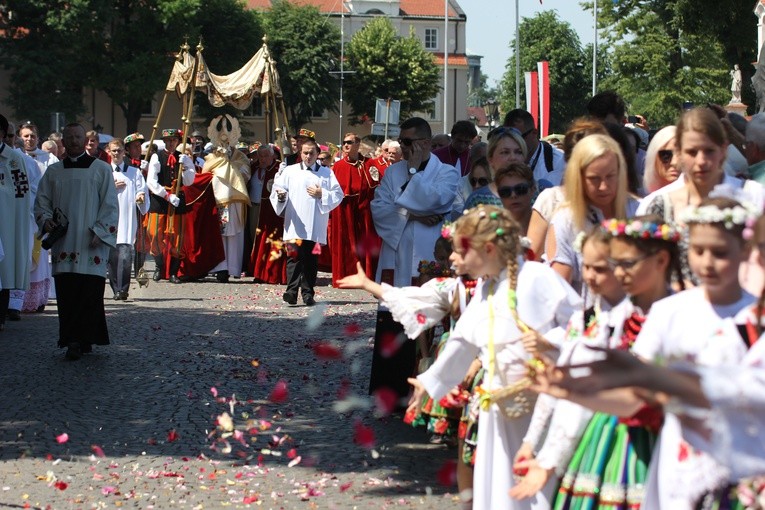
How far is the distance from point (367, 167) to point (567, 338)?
48.3ft

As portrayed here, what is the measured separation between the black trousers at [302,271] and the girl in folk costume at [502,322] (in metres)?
11.4

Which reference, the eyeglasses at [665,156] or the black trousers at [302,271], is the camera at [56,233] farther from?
the eyeglasses at [665,156]

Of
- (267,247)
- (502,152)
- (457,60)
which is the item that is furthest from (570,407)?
(457,60)

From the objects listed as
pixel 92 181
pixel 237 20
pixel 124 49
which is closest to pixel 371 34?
pixel 237 20

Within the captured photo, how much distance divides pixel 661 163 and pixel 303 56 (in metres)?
72.2

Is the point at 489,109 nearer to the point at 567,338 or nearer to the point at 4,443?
the point at 4,443

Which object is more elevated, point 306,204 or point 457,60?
point 457,60

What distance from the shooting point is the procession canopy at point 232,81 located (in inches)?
968

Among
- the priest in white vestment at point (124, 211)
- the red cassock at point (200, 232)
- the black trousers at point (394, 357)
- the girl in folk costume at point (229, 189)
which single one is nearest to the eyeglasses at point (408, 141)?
the black trousers at point (394, 357)

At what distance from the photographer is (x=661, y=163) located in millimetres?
6578

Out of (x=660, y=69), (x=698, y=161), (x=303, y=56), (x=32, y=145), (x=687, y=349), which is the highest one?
(x=303, y=56)

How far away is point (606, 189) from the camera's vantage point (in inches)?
229

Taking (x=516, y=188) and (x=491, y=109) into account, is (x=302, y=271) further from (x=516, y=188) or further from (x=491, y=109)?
(x=491, y=109)

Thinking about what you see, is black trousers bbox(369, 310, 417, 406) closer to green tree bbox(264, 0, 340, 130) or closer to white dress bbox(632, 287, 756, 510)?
white dress bbox(632, 287, 756, 510)
